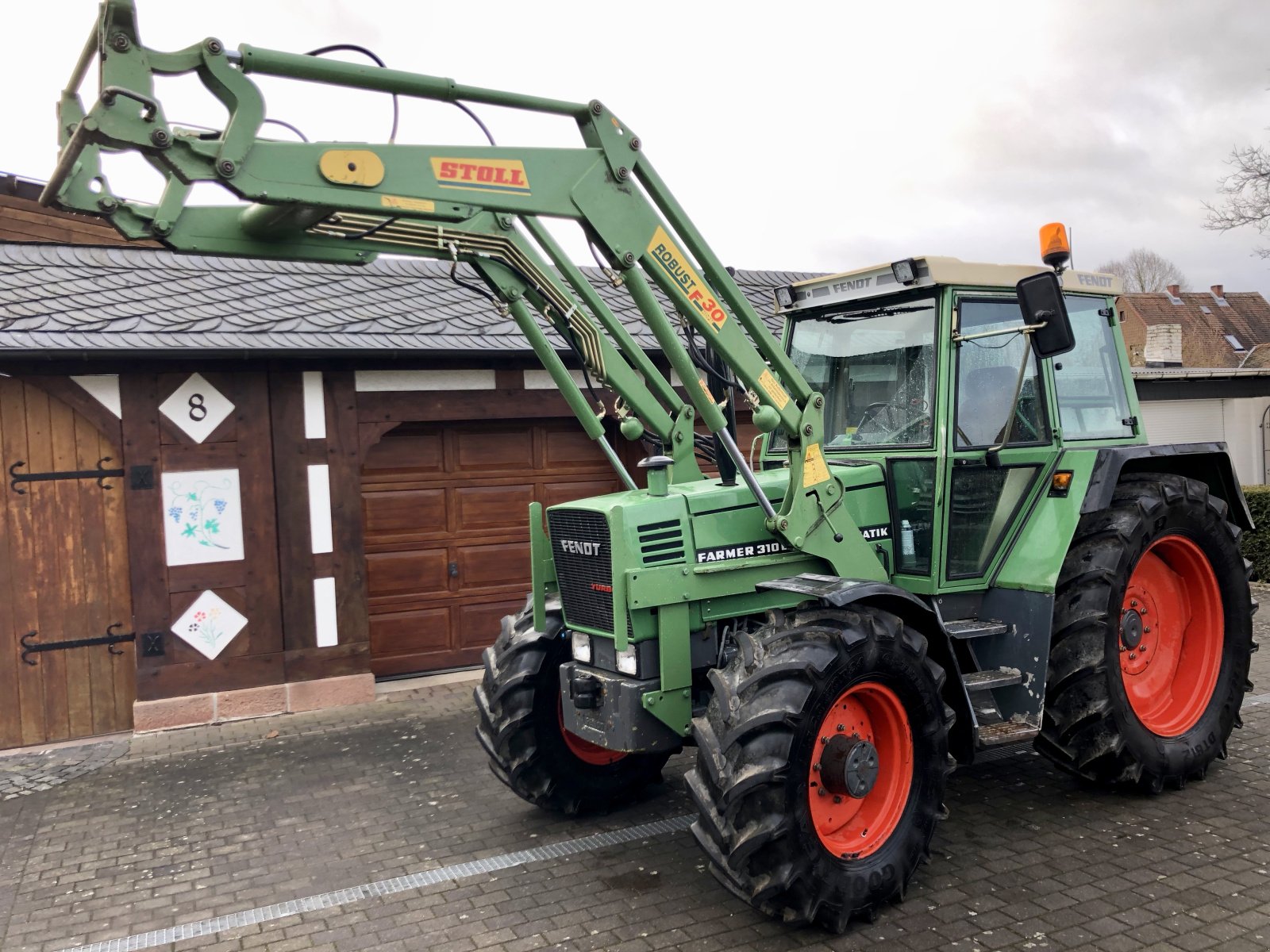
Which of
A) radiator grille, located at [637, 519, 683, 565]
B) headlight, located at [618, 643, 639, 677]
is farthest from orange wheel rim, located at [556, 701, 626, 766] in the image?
radiator grille, located at [637, 519, 683, 565]

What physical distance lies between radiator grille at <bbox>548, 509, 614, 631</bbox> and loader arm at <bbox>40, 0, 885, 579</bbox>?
53 cm

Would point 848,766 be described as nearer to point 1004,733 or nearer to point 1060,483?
point 1004,733

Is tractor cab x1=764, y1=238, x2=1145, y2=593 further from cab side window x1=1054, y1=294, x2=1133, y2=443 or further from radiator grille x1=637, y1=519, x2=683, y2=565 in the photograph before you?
radiator grille x1=637, y1=519, x2=683, y2=565

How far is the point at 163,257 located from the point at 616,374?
5.83 m

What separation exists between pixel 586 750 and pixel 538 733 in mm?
311

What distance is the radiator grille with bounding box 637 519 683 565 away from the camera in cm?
429

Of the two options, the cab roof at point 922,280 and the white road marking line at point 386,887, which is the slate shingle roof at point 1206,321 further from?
the white road marking line at point 386,887

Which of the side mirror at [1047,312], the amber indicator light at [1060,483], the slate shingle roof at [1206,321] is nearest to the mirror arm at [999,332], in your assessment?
the side mirror at [1047,312]

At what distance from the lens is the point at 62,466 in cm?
725

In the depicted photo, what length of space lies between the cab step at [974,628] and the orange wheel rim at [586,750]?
5.68 feet

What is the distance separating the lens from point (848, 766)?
3859 millimetres

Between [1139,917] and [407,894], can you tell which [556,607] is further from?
[1139,917]

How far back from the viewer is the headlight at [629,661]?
4273mm

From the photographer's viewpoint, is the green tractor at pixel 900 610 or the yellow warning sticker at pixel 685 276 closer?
the green tractor at pixel 900 610
